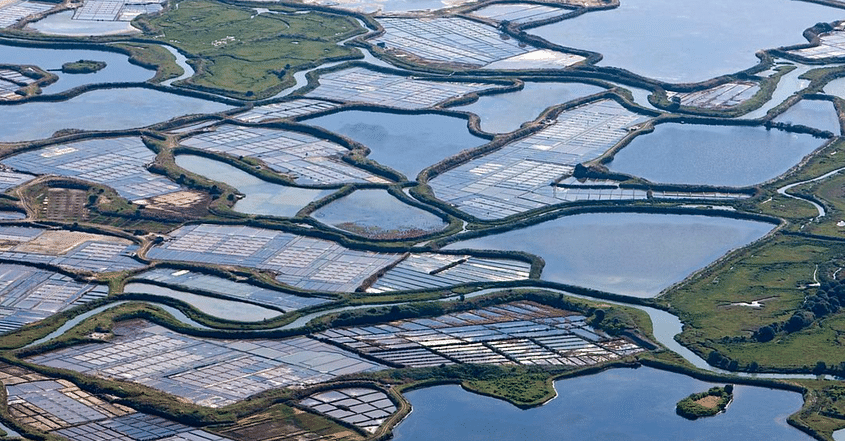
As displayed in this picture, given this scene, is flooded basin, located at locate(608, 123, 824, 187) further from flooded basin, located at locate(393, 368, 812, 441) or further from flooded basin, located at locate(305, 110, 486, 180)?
flooded basin, located at locate(393, 368, 812, 441)

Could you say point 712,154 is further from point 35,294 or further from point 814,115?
point 35,294

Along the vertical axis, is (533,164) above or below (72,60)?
above

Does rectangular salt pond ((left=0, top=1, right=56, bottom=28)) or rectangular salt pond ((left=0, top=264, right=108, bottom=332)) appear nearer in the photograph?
rectangular salt pond ((left=0, top=264, right=108, bottom=332))

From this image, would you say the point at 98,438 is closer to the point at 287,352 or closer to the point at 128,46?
the point at 287,352

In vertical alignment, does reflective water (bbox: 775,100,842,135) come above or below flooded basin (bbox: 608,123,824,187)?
above

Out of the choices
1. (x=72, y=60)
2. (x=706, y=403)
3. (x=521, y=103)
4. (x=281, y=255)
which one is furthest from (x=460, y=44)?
(x=706, y=403)

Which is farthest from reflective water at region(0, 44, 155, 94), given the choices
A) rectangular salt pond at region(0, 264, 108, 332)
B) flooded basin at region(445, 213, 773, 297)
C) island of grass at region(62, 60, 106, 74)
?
flooded basin at region(445, 213, 773, 297)

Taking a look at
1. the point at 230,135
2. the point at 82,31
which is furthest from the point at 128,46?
the point at 230,135
